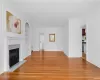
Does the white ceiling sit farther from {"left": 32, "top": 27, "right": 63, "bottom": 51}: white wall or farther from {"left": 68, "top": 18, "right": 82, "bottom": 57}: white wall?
{"left": 32, "top": 27, "right": 63, "bottom": 51}: white wall

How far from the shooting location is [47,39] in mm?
12727

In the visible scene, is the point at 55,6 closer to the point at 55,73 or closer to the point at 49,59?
the point at 55,73

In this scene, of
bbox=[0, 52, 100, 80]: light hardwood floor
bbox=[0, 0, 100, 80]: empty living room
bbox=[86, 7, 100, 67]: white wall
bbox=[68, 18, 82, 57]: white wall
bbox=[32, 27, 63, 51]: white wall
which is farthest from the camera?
bbox=[32, 27, 63, 51]: white wall

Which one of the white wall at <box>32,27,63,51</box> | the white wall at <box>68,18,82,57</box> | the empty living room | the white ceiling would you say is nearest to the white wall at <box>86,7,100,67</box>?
the empty living room

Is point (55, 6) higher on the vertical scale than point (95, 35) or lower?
higher

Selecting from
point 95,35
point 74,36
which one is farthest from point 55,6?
point 74,36

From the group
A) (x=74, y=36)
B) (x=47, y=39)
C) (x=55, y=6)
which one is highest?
(x=55, y=6)

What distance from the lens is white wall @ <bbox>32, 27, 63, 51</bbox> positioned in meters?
12.5

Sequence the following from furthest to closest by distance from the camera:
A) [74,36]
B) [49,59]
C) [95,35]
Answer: [74,36] → [49,59] → [95,35]

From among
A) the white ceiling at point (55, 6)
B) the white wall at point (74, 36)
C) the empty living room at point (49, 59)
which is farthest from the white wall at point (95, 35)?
the white wall at point (74, 36)

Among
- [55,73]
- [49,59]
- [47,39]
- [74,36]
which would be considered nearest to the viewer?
[55,73]

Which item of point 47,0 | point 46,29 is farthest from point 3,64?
point 46,29

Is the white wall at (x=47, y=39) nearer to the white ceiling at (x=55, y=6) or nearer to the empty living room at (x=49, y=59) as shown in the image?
the empty living room at (x=49, y=59)

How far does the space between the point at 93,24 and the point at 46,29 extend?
770 centimetres
